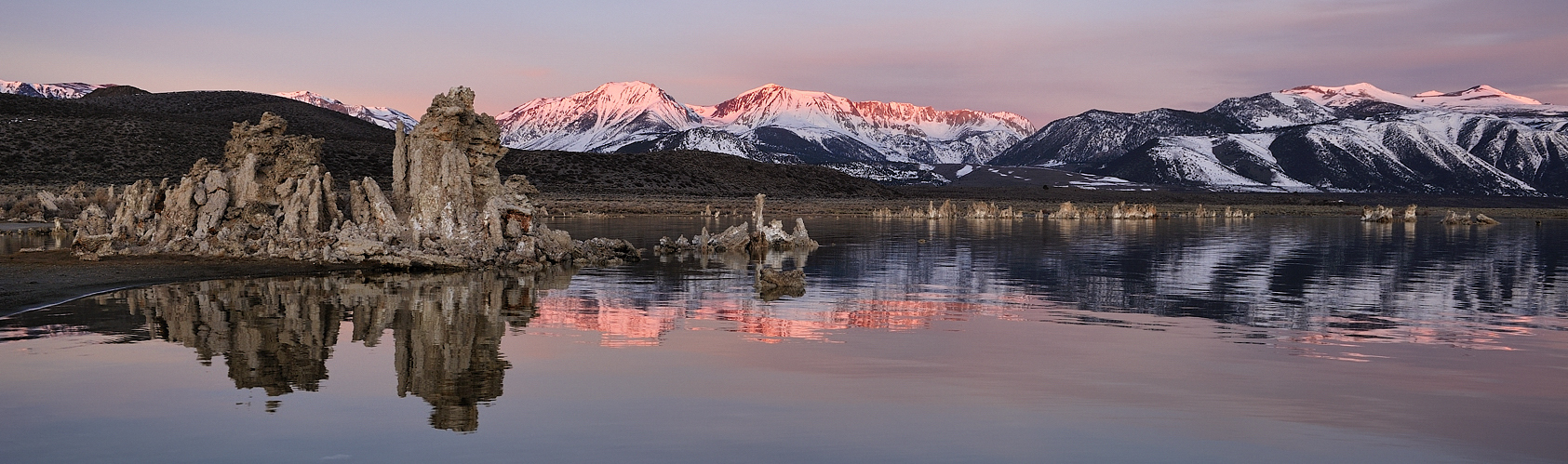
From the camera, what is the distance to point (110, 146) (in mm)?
110375

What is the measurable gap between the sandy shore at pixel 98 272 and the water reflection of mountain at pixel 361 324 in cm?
124

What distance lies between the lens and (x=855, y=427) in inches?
440

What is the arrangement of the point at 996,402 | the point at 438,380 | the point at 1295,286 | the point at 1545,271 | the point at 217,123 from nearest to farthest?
the point at 996,402, the point at 438,380, the point at 1295,286, the point at 1545,271, the point at 217,123

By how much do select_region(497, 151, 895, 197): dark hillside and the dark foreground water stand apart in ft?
370

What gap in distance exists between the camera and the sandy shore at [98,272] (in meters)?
22.5

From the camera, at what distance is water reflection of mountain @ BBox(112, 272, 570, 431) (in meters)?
13.5

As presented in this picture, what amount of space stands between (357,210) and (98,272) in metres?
7.00

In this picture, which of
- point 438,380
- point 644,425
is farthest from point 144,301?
point 644,425

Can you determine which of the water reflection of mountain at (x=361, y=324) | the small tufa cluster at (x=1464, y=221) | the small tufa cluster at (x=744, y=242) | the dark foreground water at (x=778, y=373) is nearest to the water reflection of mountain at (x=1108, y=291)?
the dark foreground water at (x=778, y=373)

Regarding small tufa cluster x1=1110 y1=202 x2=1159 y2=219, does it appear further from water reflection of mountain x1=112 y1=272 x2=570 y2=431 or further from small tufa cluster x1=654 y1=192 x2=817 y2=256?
water reflection of mountain x1=112 y1=272 x2=570 y2=431

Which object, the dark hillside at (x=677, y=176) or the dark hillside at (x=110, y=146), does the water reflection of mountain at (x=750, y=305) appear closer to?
the dark hillside at (x=110, y=146)

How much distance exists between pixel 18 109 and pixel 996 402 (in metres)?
138

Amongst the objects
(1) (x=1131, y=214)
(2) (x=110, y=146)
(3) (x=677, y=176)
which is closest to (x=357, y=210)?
(1) (x=1131, y=214)

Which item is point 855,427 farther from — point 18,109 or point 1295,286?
point 18,109
